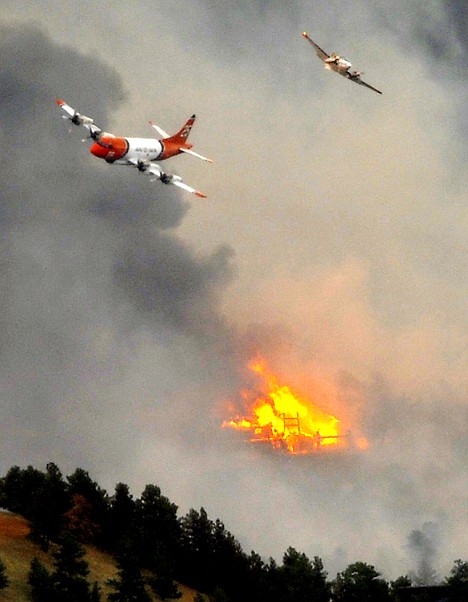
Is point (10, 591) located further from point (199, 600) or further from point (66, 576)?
point (199, 600)

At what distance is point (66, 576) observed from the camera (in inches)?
7653

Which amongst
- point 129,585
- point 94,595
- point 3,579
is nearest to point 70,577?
point 94,595

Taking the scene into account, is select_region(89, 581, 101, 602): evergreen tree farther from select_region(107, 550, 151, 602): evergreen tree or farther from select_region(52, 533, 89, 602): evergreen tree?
select_region(107, 550, 151, 602): evergreen tree

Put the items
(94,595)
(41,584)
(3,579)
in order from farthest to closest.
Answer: (94,595) → (3,579) → (41,584)

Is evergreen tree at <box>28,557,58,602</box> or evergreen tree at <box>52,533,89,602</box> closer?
evergreen tree at <box>28,557,58,602</box>

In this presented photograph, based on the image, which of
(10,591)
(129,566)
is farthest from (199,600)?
(10,591)

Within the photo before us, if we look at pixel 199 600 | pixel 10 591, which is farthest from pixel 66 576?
pixel 199 600

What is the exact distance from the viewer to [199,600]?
622 ft

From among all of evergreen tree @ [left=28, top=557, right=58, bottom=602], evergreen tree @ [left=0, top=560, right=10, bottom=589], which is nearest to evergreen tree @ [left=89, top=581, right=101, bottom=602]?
evergreen tree @ [left=28, top=557, right=58, bottom=602]

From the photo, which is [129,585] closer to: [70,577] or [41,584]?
[70,577]

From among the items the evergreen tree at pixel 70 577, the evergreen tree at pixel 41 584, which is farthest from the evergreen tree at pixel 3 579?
the evergreen tree at pixel 70 577

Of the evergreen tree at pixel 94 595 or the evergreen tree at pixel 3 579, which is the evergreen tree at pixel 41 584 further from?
the evergreen tree at pixel 94 595

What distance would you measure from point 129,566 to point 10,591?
699 inches

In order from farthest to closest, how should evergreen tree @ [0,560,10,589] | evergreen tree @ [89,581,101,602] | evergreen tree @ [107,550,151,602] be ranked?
1. evergreen tree @ [107,550,151,602]
2. evergreen tree @ [89,581,101,602]
3. evergreen tree @ [0,560,10,589]
